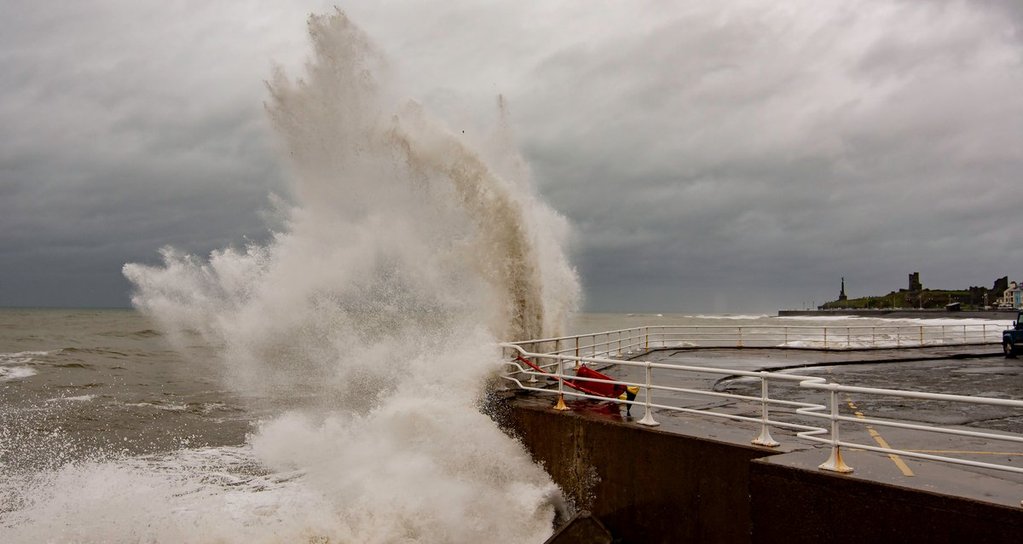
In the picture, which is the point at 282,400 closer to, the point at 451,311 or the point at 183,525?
the point at 451,311

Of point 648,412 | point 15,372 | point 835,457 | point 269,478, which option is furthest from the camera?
point 15,372

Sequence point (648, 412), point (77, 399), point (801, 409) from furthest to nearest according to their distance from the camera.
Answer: point (77, 399) < point (648, 412) < point (801, 409)

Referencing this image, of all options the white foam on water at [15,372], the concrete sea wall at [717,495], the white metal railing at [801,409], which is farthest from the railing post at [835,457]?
the white foam on water at [15,372]

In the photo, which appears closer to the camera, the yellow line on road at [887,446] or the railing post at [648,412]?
the yellow line on road at [887,446]

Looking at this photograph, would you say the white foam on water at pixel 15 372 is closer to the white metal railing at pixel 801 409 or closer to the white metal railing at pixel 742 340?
the white metal railing at pixel 742 340

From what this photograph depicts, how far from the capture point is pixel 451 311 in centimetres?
2034

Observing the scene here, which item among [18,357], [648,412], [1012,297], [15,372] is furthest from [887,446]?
[1012,297]

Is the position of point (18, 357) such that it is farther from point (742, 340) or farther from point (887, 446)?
point (887, 446)

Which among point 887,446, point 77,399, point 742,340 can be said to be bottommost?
point 77,399

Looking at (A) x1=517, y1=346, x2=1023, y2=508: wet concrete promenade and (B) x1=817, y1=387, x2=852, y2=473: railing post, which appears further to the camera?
(A) x1=517, y1=346, x2=1023, y2=508: wet concrete promenade

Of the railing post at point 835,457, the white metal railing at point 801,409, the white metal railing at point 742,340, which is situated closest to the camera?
the white metal railing at point 801,409

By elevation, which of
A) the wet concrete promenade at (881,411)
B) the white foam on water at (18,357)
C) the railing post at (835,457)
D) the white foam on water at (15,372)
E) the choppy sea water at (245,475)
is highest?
the railing post at (835,457)

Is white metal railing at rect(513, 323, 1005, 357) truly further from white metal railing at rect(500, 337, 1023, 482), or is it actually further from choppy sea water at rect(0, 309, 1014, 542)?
choppy sea water at rect(0, 309, 1014, 542)

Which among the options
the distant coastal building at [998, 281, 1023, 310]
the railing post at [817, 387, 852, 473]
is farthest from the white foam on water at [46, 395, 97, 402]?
the distant coastal building at [998, 281, 1023, 310]
